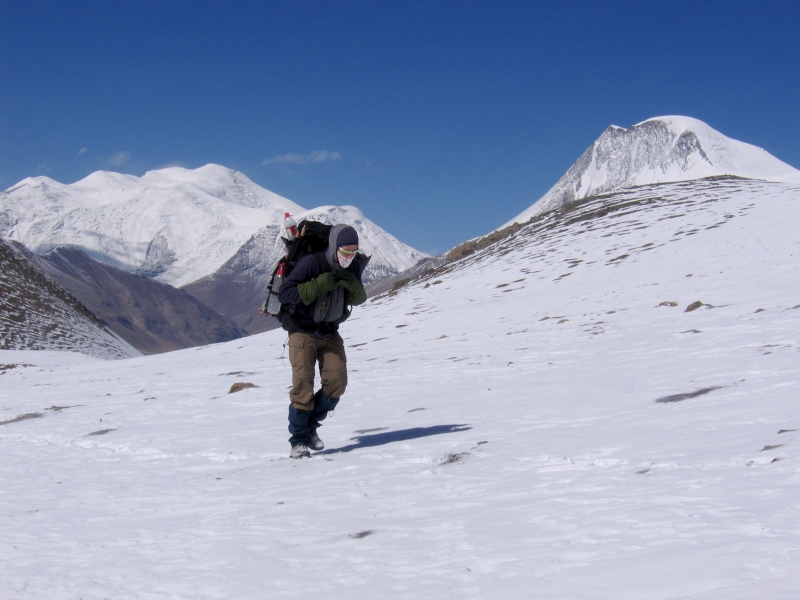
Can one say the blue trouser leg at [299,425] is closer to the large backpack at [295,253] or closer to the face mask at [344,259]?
the large backpack at [295,253]

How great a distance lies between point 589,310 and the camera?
58.6 ft

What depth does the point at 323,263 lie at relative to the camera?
24.0ft

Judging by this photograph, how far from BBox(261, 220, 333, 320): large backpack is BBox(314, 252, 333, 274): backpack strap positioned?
0.01 meters

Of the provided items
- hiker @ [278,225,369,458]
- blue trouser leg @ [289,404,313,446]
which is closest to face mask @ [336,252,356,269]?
hiker @ [278,225,369,458]

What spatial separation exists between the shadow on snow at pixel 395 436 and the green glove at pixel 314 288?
166 centimetres

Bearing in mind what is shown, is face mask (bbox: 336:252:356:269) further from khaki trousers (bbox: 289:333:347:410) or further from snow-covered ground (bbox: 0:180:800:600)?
snow-covered ground (bbox: 0:180:800:600)

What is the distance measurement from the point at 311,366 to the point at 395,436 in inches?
49.2

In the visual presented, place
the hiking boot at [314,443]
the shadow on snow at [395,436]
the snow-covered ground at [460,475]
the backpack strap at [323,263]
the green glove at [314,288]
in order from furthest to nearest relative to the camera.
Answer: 1. the shadow on snow at [395,436]
2. the hiking boot at [314,443]
3. the backpack strap at [323,263]
4. the green glove at [314,288]
5. the snow-covered ground at [460,475]

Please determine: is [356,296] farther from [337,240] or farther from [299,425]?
[299,425]

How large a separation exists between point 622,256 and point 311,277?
2166 centimetres

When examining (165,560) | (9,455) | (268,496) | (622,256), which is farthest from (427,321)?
(165,560)

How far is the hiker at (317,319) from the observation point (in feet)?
23.7

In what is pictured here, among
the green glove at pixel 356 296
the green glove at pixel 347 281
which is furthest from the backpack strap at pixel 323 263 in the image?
the green glove at pixel 356 296

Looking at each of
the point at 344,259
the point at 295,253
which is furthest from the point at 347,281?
the point at 295,253
